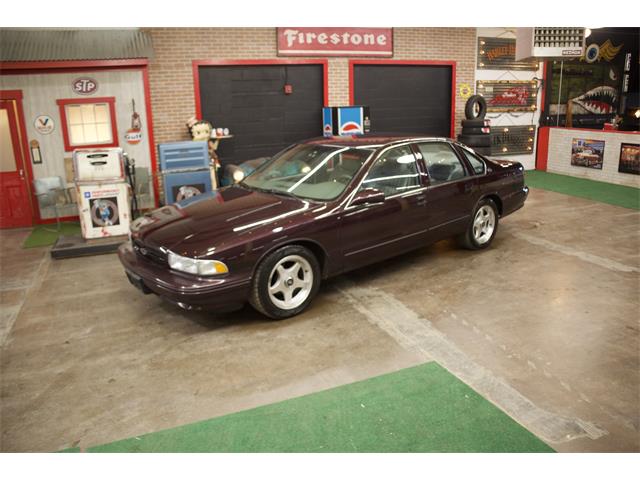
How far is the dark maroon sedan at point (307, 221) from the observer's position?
168 inches

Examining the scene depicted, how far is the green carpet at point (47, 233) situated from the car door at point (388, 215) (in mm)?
4973

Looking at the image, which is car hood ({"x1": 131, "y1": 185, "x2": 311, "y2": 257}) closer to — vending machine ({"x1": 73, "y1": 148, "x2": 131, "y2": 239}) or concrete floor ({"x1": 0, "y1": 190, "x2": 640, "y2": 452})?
concrete floor ({"x1": 0, "y1": 190, "x2": 640, "y2": 452})

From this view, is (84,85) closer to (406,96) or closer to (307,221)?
(307,221)

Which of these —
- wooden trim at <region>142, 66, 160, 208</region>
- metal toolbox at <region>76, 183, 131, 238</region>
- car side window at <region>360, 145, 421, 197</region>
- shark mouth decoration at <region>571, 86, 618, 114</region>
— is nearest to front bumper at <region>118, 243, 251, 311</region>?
car side window at <region>360, 145, 421, 197</region>

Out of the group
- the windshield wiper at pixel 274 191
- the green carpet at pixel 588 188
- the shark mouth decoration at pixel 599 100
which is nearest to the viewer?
the windshield wiper at pixel 274 191

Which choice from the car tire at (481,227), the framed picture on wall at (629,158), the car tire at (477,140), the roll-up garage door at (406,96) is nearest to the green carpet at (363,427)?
the car tire at (481,227)

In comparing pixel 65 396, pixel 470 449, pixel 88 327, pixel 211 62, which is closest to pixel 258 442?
pixel 470 449

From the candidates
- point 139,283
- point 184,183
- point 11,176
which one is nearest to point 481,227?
point 139,283

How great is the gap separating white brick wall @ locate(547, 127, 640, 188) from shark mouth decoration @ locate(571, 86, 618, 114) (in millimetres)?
2048

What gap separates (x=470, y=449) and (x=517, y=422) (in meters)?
0.44

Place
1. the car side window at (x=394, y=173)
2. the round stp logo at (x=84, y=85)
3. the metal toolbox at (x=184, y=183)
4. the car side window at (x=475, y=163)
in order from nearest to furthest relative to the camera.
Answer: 1. the car side window at (x=394, y=173)
2. the car side window at (x=475, y=163)
3. the metal toolbox at (x=184, y=183)
4. the round stp logo at (x=84, y=85)

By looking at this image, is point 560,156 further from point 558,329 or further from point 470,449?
point 470,449

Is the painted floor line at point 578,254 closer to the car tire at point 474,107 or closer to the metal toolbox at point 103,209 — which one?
the car tire at point 474,107

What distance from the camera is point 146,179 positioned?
9.24 metres
